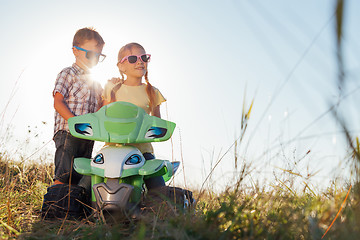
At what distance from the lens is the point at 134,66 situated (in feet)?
10.9

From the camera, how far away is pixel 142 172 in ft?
7.46

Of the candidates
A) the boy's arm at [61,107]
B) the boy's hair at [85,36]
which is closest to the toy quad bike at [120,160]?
the boy's arm at [61,107]

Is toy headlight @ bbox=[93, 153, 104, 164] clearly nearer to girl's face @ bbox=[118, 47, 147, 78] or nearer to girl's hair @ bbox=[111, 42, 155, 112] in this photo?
girl's hair @ bbox=[111, 42, 155, 112]

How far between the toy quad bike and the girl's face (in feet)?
3.24

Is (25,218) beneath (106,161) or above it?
beneath

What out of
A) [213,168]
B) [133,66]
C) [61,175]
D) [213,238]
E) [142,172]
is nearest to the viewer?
[213,238]

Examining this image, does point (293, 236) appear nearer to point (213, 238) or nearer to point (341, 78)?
point (213, 238)

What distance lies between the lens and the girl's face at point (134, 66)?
10.8 feet

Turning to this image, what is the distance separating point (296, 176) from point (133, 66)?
1.93 meters

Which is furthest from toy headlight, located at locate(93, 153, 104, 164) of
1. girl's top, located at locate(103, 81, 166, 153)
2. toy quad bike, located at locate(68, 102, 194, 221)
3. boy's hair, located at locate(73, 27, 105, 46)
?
boy's hair, located at locate(73, 27, 105, 46)

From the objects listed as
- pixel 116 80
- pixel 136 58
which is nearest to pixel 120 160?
pixel 136 58

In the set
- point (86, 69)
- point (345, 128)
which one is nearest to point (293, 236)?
point (345, 128)

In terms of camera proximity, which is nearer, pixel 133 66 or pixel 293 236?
pixel 293 236

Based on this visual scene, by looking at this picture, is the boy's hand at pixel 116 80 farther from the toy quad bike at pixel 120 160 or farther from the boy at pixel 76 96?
the toy quad bike at pixel 120 160
